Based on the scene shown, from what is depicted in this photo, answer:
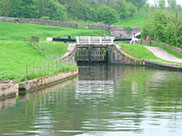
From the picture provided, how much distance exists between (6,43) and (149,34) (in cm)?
3441

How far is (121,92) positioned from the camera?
3753 cm

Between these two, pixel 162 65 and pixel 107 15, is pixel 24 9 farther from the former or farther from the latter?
pixel 162 65

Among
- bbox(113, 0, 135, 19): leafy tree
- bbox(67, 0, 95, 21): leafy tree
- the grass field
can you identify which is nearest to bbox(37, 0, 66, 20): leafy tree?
bbox(67, 0, 95, 21): leafy tree

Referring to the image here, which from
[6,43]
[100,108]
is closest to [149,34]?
[6,43]

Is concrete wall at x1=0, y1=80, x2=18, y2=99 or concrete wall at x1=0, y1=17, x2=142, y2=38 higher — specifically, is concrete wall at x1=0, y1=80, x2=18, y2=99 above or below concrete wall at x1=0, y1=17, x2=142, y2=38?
below

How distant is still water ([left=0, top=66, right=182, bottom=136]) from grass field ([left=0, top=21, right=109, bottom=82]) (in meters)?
6.94

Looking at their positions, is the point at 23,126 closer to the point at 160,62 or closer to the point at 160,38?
the point at 160,62

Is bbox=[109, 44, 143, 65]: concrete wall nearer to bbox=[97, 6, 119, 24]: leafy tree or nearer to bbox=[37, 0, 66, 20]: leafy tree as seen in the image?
bbox=[37, 0, 66, 20]: leafy tree

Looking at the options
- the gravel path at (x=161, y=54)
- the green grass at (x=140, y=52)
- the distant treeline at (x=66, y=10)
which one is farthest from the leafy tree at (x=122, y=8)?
the green grass at (x=140, y=52)

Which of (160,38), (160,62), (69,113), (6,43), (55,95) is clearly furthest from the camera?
(160,38)

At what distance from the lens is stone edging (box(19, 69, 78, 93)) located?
119 ft

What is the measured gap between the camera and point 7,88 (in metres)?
32.7

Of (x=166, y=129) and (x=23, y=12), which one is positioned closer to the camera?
(x=166, y=129)

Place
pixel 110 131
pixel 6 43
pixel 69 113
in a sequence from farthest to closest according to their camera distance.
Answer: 1. pixel 6 43
2. pixel 69 113
3. pixel 110 131
